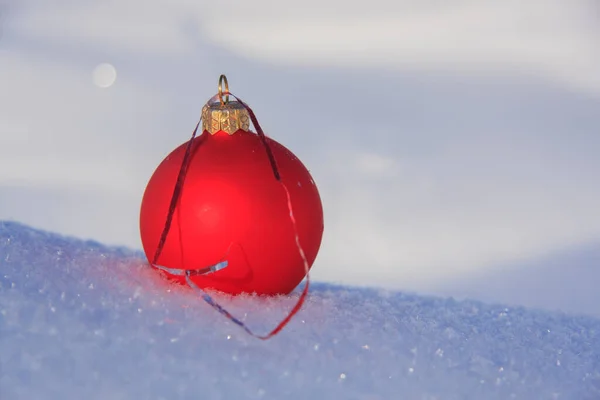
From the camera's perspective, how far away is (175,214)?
2066 mm

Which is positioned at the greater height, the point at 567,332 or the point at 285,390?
the point at 567,332

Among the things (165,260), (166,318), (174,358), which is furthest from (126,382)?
(165,260)

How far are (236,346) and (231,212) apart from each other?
1.12 ft

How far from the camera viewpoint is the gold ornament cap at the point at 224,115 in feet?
7.13

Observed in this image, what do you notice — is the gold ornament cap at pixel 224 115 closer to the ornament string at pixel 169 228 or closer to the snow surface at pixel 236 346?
the ornament string at pixel 169 228

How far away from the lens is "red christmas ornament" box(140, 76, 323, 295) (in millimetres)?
2027

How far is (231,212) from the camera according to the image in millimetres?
2018

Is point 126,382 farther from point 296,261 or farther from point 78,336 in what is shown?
point 296,261

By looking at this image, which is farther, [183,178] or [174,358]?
[183,178]

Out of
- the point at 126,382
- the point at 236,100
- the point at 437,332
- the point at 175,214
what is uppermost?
the point at 236,100

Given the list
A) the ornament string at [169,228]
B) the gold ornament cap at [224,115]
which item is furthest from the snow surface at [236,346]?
the gold ornament cap at [224,115]

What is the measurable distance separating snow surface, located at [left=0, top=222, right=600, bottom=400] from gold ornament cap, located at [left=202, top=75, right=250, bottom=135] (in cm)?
43

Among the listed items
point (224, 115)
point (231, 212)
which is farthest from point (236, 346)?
point (224, 115)

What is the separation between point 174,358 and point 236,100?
2.51 feet
